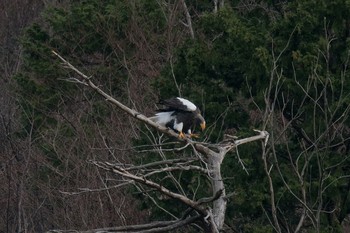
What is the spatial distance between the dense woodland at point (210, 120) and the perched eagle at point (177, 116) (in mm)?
284

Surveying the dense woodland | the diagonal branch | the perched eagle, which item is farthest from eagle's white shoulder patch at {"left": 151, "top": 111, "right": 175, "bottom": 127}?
the diagonal branch

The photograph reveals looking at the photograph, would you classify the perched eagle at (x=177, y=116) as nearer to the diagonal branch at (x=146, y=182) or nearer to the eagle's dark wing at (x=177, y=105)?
the eagle's dark wing at (x=177, y=105)

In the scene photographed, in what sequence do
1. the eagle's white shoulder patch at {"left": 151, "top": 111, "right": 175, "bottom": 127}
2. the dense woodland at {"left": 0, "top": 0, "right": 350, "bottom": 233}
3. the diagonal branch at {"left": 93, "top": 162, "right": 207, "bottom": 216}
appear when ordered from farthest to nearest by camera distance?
the dense woodland at {"left": 0, "top": 0, "right": 350, "bottom": 233}, the eagle's white shoulder patch at {"left": 151, "top": 111, "right": 175, "bottom": 127}, the diagonal branch at {"left": 93, "top": 162, "right": 207, "bottom": 216}

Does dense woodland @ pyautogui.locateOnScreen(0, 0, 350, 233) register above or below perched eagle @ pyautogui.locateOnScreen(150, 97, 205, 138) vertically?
below

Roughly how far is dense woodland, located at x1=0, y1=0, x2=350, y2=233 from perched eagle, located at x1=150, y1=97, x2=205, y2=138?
28cm

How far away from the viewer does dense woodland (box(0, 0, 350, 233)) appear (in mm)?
16359

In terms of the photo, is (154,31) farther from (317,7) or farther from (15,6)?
(15,6)

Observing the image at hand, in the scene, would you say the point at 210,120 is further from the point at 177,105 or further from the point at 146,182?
the point at 146,182

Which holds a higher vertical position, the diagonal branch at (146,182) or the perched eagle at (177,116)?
the diagonal branch at (146,182)

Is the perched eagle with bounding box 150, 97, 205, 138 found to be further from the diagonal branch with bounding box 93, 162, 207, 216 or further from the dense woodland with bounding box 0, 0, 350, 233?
the diagonal branch with bounding box 93, 162, 207, 216

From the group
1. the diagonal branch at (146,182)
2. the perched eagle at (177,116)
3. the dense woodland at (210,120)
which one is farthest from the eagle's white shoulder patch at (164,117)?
the diagonal branch at (146,182)

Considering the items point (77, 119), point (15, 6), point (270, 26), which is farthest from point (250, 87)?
point (15, 6)

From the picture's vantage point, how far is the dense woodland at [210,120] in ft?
53.7

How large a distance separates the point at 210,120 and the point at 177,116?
14.5ft
